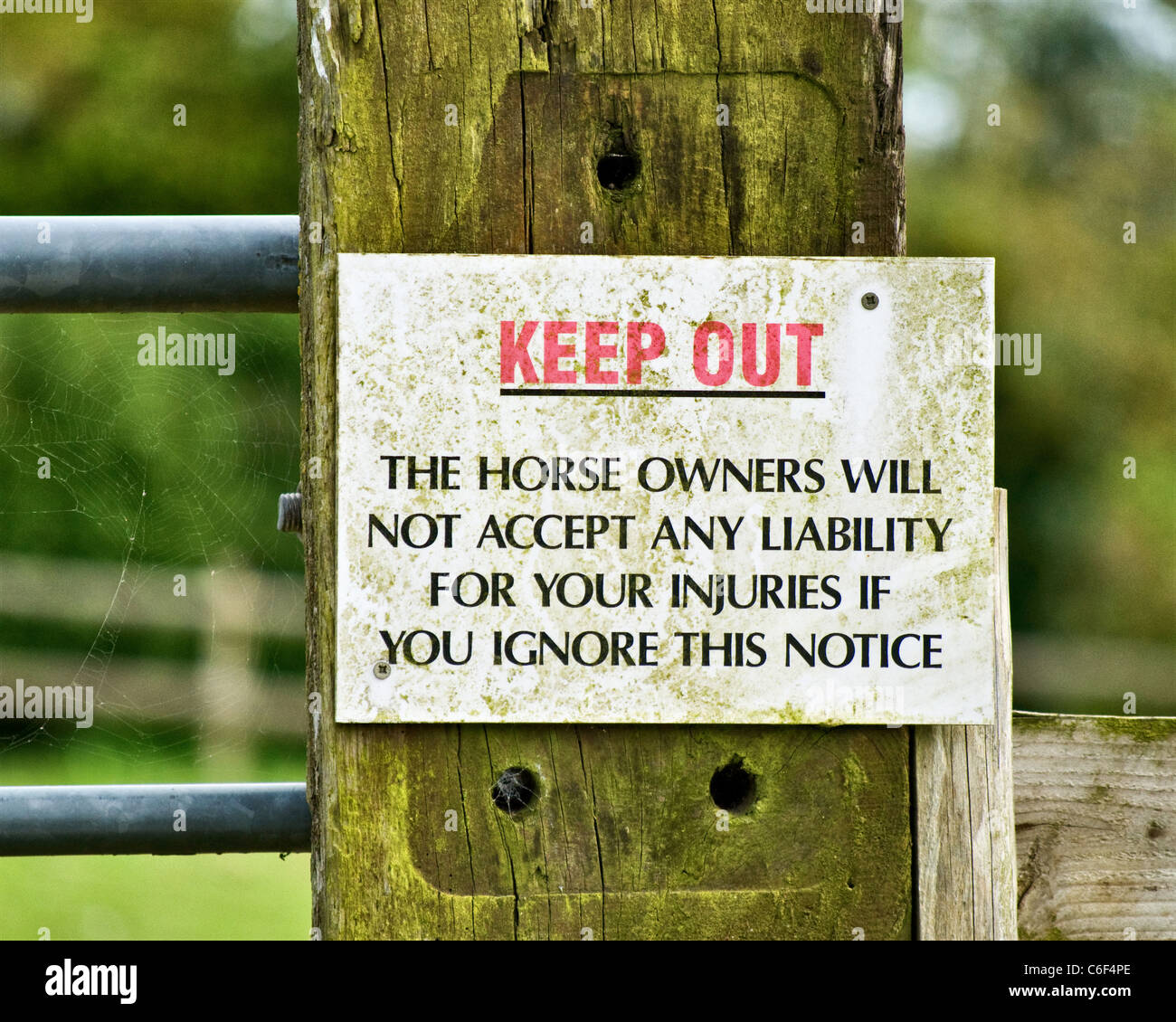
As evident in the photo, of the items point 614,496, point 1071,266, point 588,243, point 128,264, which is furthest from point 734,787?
point 1071,266

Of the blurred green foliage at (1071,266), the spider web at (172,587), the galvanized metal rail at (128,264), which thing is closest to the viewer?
the galvanized metal rail at (128,264)

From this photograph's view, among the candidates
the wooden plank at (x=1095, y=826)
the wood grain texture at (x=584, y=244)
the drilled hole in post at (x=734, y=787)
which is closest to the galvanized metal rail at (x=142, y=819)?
the wood grain texture at (x=584, y=244)

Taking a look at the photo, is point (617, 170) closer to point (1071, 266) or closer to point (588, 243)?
point (588, 243)

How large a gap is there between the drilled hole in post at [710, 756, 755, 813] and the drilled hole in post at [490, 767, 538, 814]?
0.68 ft

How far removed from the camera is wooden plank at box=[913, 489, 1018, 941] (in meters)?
1.39

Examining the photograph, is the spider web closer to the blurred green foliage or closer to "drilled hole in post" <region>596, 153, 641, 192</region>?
"drilled hole in post" <region>596, 153, 641, 192</region>

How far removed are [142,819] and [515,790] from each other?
42cm

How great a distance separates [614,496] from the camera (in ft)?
4.46

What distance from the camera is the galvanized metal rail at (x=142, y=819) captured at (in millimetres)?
1335

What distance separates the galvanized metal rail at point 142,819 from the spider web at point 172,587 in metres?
2.36

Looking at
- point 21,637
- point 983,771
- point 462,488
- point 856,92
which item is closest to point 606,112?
point 856,92

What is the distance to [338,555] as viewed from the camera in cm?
136

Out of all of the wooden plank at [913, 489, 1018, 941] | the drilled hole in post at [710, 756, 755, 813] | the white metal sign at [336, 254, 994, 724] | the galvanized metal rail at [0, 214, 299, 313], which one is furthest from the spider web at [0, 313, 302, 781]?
the wooden plank at [913, 489, 1018, 941]

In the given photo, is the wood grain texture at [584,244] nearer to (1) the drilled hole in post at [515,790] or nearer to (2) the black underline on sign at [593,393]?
(1) the drilled hole in post at [515,790]
